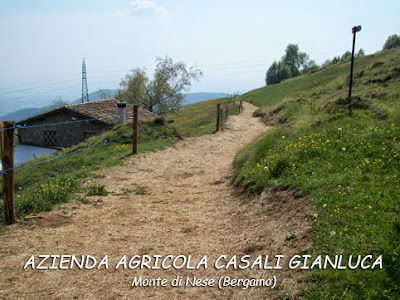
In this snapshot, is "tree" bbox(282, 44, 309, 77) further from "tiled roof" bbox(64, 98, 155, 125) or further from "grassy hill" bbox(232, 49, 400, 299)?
"grassy hill" bbox(232, 49, 400, 299)

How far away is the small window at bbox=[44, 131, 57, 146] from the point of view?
2380cm

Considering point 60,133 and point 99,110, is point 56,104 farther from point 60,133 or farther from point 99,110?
point 99,110

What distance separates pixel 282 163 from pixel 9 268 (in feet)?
18.7

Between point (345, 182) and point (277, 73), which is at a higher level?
point (277, 73)

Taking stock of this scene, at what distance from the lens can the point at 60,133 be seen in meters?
23.3

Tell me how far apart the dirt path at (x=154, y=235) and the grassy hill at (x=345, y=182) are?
381 millimetres

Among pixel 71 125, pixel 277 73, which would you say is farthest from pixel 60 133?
pixel 277 73

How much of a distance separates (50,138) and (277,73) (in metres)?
89.0

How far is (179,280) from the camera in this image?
4203 millimetres

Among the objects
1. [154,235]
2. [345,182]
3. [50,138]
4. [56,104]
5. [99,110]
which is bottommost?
[154,235]

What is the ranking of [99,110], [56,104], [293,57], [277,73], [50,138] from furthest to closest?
[293,57], [277,73], [56,104], [50,138], [99,110]

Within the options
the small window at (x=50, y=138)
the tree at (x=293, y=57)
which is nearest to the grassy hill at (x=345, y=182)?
the small window at (x=50, y=138)

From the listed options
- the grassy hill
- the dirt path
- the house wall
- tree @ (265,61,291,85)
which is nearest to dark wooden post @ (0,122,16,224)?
the dirt path

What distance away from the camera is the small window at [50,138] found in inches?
937
